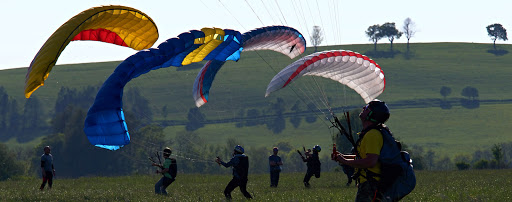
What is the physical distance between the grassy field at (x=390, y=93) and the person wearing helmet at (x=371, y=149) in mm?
94908

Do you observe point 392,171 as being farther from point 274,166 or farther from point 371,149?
point 274,166

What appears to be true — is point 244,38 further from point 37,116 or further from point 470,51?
point 470,51

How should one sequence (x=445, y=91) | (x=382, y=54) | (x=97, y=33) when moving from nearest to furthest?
(x=97, y=33) → (x=445, y=91) → (x=382, y=54)

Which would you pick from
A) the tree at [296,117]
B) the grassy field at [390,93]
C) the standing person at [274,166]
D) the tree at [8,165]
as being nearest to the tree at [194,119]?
the grassy field at [390,93]

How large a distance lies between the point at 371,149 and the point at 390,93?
13620 centimetres

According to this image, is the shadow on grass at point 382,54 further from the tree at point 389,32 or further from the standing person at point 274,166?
the standing person at point 274,166

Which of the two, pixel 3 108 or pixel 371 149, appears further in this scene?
pixel 3 108

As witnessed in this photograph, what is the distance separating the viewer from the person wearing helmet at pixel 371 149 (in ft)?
28.6

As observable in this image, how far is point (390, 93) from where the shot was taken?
143 meters

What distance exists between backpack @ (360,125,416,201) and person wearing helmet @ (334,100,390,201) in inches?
2.9

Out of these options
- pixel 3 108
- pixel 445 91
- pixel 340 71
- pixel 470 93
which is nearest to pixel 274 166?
pixel 340 71

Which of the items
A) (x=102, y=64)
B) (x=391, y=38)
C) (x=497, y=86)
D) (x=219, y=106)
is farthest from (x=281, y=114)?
(x=391, y=38)

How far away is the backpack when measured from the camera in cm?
880

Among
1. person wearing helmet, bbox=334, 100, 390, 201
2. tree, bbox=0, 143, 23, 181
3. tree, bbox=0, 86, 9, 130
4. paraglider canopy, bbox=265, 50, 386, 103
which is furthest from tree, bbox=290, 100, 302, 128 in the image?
person wearing helmet, bbox=334, 100, 390, 201
